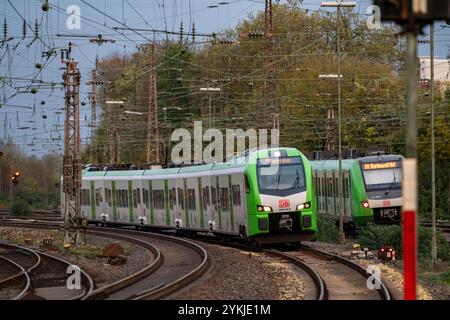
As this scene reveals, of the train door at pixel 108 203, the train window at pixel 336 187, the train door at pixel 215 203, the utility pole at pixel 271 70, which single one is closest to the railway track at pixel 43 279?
the train door at pixel 215 203

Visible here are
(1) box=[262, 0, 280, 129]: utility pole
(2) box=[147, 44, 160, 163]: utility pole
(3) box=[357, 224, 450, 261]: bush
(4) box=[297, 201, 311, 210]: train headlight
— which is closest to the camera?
→ (4) box=[297, 201, 311, 210]: train headlight

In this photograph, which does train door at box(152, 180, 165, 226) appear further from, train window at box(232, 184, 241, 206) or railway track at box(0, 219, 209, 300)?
train window at box(232, 184, 241, 206)

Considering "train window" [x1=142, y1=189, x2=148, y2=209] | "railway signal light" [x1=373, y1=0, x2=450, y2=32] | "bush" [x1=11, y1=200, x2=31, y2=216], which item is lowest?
"bush" [x1=11, y1=200, x2=31, y2=216]

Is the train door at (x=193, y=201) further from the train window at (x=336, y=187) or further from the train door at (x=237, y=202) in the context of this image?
the train window at (x=336, y=187)

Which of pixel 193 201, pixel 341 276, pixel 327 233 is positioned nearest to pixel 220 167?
pixel 193 201

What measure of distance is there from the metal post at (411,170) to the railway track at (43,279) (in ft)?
27.9

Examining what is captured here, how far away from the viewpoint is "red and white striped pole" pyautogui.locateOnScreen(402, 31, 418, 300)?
427 inches

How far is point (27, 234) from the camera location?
146ft

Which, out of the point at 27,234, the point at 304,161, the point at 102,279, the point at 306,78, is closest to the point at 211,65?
the point at 306,78

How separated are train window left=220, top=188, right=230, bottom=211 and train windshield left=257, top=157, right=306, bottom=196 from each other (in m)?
2.96

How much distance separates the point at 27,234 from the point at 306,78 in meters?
29.6

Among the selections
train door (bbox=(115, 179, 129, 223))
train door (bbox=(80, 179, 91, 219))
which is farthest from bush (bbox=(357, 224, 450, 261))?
train door (bbox=(80, 179, 91, 219))

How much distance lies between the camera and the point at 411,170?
36.5 ft
